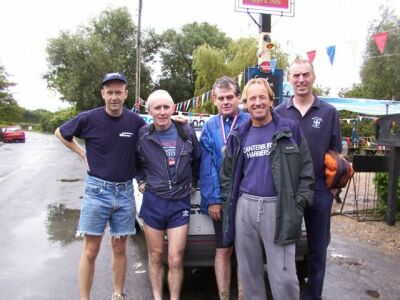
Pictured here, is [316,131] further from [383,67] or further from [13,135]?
[13,135]

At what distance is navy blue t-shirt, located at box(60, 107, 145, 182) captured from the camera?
12.4 feet

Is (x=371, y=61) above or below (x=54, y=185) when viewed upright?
above

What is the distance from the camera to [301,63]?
11.5ft

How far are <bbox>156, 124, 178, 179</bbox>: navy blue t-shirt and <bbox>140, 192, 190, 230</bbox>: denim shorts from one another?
23 cm

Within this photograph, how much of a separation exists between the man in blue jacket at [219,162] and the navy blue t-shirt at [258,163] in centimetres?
50

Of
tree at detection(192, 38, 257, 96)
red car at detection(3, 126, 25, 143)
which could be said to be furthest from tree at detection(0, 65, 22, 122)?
tree at detection(192, 38, 257, 96)

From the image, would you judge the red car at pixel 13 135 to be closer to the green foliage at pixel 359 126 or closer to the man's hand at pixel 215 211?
the green foliage at pixel 359 126

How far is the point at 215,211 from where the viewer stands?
371cm

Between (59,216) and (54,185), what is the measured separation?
421cm

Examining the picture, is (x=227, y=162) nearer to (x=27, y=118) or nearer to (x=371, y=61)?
(x=371, y=61)

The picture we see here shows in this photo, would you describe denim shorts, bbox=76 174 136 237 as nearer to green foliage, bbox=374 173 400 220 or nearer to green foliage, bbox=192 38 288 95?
green foliage, bbox=374 173 400 220

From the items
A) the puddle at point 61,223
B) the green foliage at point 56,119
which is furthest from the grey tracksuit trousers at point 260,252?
the green foliage at point 56,119

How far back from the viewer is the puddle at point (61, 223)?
6.73 meters

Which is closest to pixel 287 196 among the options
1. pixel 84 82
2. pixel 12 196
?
pixel 12 196
